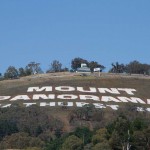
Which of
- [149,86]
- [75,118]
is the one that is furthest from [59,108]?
[149,86]

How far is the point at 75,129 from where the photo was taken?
141 m

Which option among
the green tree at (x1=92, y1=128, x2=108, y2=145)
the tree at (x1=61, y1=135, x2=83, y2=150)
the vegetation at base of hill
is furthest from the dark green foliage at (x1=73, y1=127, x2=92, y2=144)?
the tree at (x1=61, y1=135, x2=83, y2=150)

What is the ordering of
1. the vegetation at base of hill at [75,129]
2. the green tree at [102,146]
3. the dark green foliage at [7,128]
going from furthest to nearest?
the dark green foliage at [7,128] < the vegetation at base of hill at [75,129] < the green tree at [102,146]

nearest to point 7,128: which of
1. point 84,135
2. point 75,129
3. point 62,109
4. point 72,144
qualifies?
point 75,129

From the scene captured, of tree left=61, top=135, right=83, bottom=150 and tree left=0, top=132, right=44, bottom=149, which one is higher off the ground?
tree left=61, top=135, right=83, bottom=150

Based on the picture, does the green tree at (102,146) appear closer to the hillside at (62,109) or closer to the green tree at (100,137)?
the green tree at (100,137)

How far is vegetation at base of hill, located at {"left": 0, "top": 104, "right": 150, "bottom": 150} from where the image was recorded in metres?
91.4

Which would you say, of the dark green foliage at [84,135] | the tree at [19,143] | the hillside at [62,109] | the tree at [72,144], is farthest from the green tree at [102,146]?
the tree at [19,143]

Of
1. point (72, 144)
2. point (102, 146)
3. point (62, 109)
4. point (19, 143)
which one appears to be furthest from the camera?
point (62, 109)

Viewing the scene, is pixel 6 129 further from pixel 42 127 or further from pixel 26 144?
pixel 26 144

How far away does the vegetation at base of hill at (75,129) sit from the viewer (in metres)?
91.4

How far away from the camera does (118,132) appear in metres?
92.4

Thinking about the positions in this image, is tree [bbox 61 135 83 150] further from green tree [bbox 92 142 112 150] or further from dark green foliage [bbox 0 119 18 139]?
dark green foliage [bbox 0 119 18 139]

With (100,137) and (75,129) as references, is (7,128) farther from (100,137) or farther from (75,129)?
(100,137)
